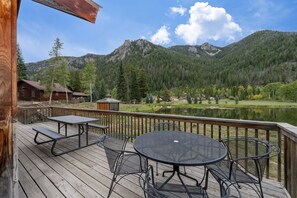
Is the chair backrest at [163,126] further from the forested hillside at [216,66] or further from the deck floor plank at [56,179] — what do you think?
the forested hillside at [216,66]

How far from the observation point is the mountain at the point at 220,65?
63000 millimetres

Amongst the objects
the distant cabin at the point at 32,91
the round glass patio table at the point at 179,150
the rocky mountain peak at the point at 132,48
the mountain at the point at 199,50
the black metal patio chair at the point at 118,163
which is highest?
the mountain at the point at 199,50

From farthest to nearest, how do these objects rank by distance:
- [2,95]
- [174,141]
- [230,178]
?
[174,141]
[230,178]
[2,95]

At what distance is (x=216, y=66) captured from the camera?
8175 centimetres

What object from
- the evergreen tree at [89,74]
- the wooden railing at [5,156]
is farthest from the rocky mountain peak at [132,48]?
the wooden railing at [5,156]

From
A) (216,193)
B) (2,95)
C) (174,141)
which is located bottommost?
(216,193)

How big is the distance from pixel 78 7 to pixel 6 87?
2.24 feet

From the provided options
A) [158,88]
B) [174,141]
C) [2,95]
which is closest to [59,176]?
[174,141]

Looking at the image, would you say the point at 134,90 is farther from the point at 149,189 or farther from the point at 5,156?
the point at 5,156

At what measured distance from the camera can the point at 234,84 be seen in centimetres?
6875

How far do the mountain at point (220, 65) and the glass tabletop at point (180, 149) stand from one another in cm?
5483

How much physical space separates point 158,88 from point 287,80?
45.1 metres

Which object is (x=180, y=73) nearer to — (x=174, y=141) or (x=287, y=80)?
(x=287, y=80)

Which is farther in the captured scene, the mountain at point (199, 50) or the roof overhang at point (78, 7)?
the mountain at point (199, 50)
